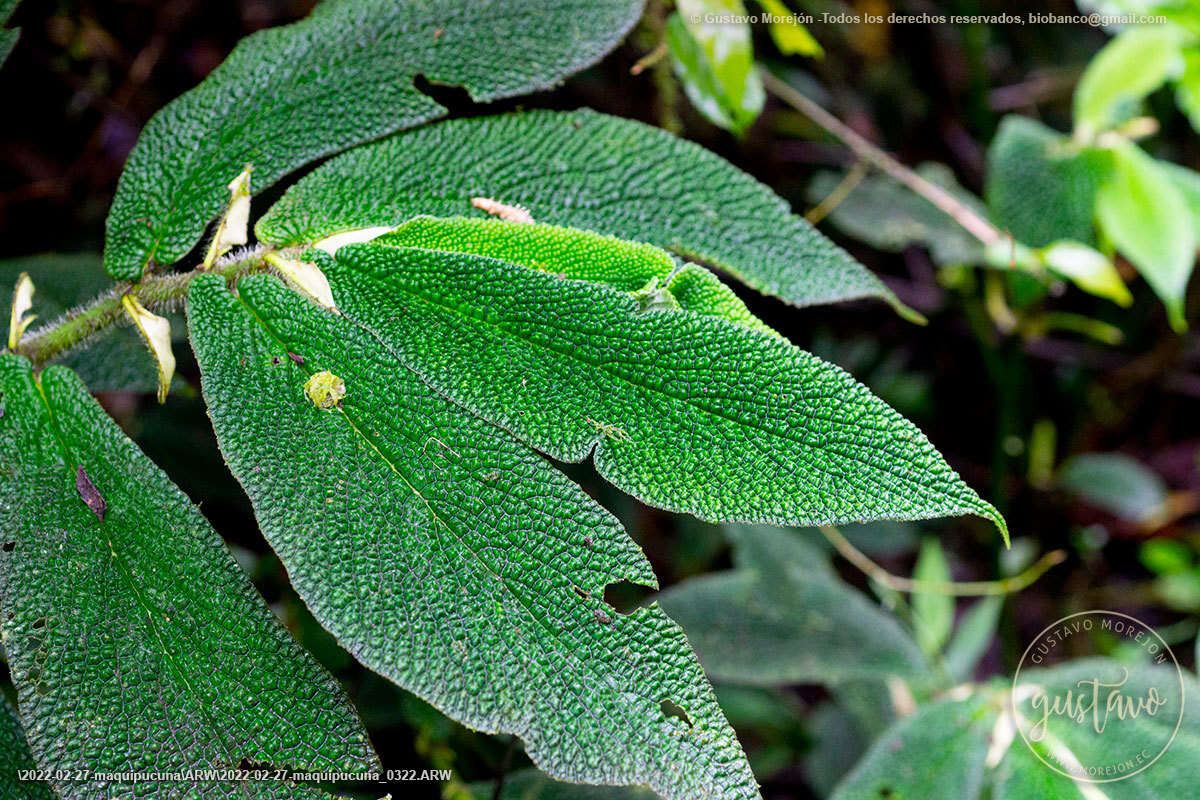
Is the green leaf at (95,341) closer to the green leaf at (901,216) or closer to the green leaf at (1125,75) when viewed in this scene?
the green leaf at (901,216)

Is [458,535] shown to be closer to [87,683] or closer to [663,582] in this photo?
[87,683]

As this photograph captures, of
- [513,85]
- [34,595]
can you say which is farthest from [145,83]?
[34,595]

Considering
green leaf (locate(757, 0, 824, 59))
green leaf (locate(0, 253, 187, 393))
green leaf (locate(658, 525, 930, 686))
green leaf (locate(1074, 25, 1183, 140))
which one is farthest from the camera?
green leaf (locate(1074, 25, 1183, 140))

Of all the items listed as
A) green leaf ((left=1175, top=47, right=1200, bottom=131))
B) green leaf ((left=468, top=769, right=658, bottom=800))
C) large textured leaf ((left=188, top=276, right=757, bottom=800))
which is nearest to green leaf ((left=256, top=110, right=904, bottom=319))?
large textured leaf ((left=188, top=276, right=757, bottom=800))

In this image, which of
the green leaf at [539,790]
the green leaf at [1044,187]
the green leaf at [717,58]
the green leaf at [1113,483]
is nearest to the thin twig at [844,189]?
the green leaf at [1044,187]

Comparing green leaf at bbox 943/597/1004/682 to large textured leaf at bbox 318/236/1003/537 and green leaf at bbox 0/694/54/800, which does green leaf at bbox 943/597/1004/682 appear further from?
green leaf at bbox 0/694/54/800
